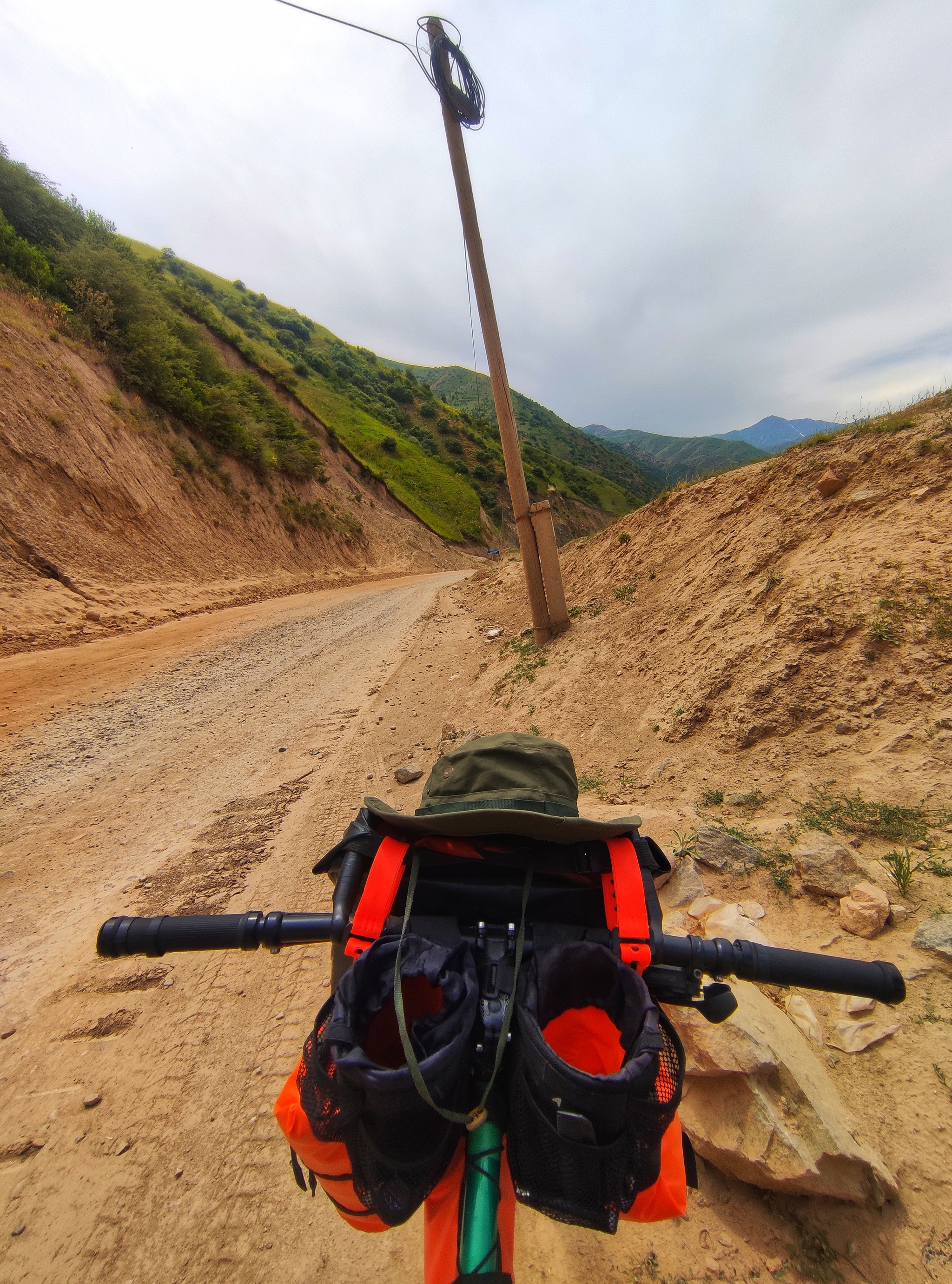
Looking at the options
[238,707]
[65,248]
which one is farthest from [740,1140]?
[65,248]

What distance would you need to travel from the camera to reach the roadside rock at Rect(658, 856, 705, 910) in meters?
2.85

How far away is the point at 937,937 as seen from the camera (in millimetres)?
2268

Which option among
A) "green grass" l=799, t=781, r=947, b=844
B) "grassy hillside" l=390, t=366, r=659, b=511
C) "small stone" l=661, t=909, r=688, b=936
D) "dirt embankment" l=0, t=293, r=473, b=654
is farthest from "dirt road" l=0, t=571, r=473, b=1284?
"grassy hillside" l=390, t=366, r=659, b=511

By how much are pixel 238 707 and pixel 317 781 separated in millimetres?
2658

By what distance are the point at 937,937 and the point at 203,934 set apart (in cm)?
294

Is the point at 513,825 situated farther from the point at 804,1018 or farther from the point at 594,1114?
the point at 804,1018

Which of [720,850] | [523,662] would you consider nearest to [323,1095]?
[720,850]

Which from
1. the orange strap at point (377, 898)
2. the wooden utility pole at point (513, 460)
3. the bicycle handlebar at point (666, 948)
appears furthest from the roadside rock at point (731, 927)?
the wooden utility pole at point (513, 460)

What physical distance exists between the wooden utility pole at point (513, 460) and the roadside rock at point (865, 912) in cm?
545

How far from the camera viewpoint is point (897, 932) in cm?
238

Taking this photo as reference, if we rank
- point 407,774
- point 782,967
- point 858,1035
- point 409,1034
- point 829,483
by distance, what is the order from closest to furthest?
point 409,1034 < point 782,967 < point 858,1035 < point 407,774 < point 829,483

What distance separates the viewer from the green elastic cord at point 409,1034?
3.33ft

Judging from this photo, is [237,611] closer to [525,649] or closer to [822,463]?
[525,649]

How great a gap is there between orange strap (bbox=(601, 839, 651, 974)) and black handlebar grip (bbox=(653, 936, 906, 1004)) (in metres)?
0.07
